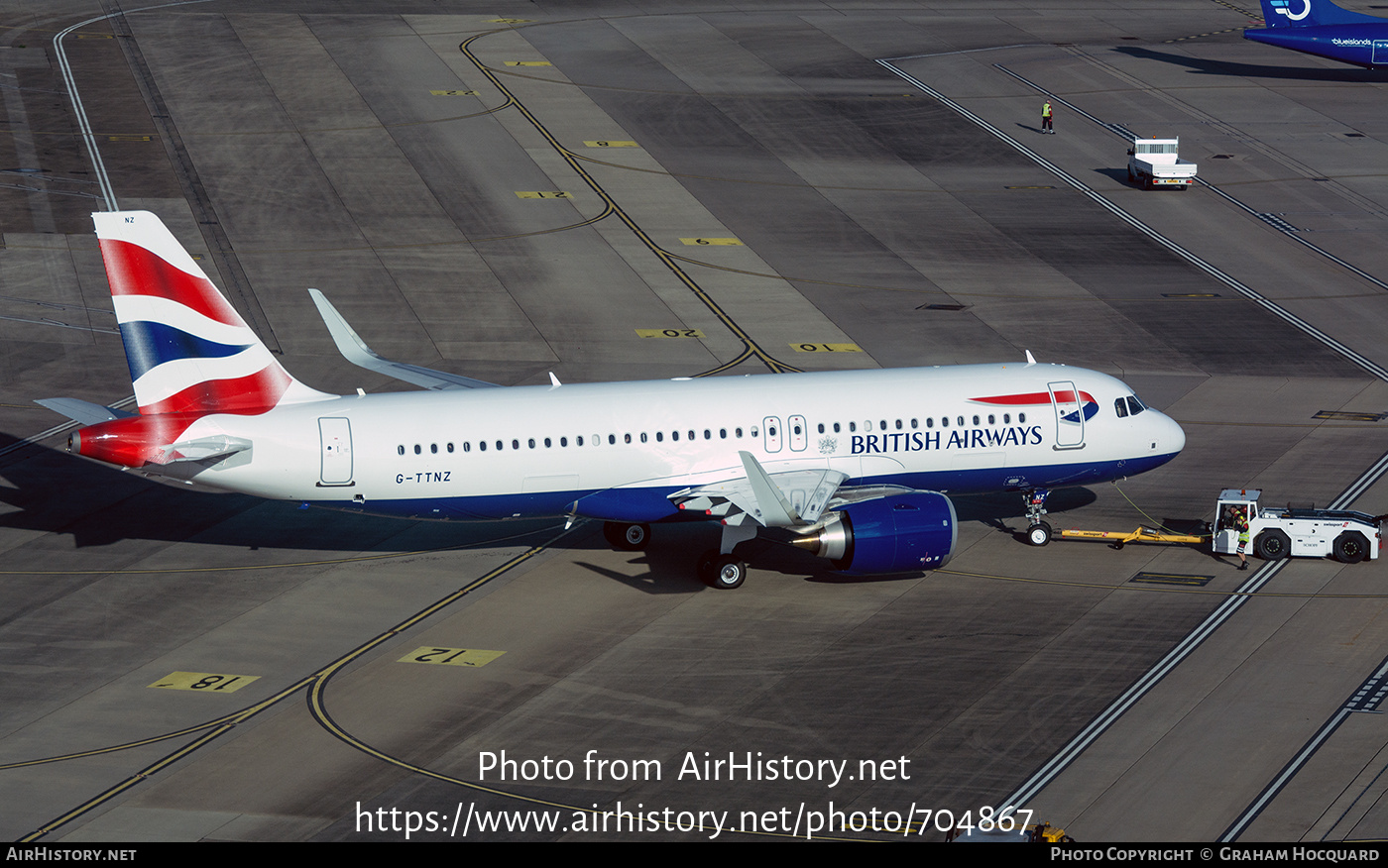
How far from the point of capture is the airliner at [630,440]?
1617 inches

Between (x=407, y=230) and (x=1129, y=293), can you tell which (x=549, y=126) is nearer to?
(x=407, y=230)

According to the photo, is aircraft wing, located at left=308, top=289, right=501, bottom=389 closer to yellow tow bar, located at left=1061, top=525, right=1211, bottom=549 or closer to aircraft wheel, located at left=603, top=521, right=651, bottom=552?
aircraft wheel, located at left=603, top=521, right=651, bottom=552

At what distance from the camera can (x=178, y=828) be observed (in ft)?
105

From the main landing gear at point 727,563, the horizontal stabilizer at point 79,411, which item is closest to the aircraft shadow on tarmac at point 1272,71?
the main landing gear at point 727,563

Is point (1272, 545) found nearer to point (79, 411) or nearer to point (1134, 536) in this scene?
point (1134, 536)

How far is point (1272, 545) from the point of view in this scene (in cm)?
4525

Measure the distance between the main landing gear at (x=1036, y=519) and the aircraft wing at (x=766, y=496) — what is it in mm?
6769

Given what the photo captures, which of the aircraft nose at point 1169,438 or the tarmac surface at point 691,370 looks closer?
the tarmac surface at point 691,370

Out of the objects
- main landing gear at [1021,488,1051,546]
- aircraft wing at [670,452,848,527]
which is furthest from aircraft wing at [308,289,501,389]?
main landing gear at [1021,488,1051,546]

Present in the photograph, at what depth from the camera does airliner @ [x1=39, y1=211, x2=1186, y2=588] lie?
41.1 m

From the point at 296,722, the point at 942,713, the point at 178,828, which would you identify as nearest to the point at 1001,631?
the point at 942,713

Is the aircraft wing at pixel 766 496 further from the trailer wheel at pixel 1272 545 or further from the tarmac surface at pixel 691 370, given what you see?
the trailer wheel at pixel 1272 545

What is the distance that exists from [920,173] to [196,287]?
55832mm

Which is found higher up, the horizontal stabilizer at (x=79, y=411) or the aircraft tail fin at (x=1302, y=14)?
the aircraft tail fin at (x=1302, y=14)
